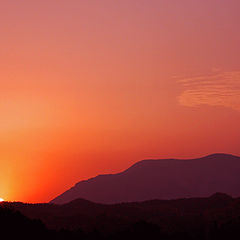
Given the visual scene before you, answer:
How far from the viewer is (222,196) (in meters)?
120

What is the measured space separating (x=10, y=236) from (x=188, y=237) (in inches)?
1130

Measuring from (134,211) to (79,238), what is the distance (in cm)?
3469

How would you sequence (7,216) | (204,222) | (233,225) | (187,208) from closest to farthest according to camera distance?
(7,216), (233,225), (204,222), (187,208)

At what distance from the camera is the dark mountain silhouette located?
55.6 m

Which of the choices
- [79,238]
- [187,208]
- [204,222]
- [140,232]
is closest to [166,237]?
[140,232]

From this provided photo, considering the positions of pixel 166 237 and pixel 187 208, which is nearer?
pixel 166 237

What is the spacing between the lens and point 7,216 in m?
54.3

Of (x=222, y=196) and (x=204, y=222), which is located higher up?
(x=222, y=196)

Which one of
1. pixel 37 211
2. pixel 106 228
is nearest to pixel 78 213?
pixel 37 211

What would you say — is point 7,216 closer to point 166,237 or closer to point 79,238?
point 79,238

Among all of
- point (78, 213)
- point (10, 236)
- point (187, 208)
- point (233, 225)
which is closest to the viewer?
point (10, 236)

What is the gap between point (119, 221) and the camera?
85.1 meters

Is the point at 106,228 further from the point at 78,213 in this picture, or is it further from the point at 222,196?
the point at 222,196

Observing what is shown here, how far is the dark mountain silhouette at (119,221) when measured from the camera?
5556cm
